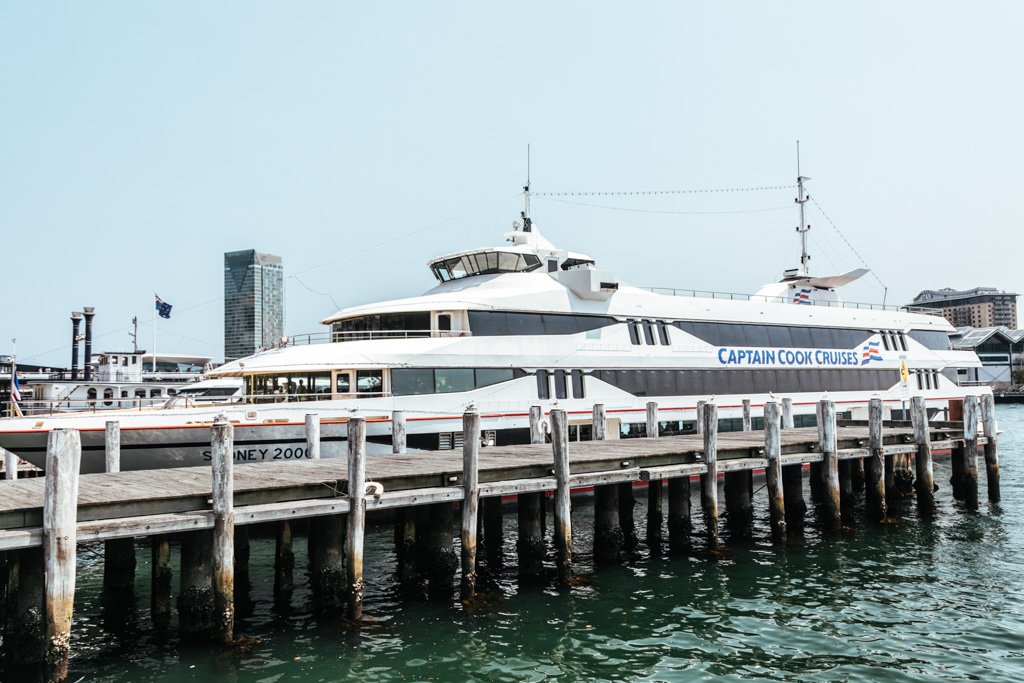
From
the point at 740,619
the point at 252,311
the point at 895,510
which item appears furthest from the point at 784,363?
the point at 252,311

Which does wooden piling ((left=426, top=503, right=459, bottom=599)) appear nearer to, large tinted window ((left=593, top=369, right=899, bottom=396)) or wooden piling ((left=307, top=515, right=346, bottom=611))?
wooden piling ((left=307, top=515, right=346, bottom=611))

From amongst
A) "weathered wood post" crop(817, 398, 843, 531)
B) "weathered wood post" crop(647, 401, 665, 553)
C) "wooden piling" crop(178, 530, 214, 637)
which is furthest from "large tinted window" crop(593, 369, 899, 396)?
"wooden piling" crop(178, 530, 214, 637)

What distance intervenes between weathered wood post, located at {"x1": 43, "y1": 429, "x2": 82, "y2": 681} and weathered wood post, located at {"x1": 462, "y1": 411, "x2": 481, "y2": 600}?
5.11m

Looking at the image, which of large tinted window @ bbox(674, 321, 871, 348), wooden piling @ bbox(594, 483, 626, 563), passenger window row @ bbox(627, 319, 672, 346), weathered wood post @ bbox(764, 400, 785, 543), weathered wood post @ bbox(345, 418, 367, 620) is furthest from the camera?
large tinted window @ bbox(674, 321, 871, 348)

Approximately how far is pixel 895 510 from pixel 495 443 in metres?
9.74

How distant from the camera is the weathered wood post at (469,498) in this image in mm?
11438

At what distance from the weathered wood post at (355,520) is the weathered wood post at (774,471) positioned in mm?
8321

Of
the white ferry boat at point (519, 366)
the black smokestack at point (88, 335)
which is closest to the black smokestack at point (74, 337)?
the black smokestack at point (88, 335)

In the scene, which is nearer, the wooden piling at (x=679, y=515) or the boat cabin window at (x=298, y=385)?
the wooden piling at (x=679, y=515)

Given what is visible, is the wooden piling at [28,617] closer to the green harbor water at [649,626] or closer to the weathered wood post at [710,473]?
the green harbor water at [649,626]

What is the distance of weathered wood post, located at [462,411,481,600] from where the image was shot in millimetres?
11438

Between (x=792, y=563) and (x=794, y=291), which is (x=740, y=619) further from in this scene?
(x=794, y=291)

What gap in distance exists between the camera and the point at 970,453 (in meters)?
18.8

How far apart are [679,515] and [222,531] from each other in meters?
8.70
